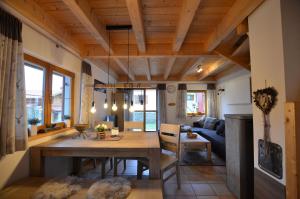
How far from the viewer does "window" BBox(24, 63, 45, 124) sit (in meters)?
2.15

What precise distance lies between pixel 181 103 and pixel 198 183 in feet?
13.5

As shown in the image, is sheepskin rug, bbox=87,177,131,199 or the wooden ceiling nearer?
sheepskin rug, bbox=87,177,131,199

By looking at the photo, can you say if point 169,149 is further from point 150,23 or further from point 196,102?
point 196,102

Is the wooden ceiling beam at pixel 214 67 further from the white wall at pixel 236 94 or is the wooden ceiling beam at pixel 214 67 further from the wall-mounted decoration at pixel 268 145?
the wall-mounted decoration at pixel 268 145

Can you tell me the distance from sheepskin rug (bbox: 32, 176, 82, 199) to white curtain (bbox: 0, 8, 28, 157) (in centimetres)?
50

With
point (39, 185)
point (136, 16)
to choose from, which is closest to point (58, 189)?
point (39, 185)

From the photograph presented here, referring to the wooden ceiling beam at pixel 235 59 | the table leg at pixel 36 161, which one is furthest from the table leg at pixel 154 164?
the wooden ceiling beam at pixel 235 59

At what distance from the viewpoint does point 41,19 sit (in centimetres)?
205

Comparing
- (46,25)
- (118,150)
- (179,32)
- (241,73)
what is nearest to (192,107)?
(241,73)

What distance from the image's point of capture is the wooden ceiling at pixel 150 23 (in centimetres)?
191

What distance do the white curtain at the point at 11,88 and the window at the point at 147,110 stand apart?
532 cm

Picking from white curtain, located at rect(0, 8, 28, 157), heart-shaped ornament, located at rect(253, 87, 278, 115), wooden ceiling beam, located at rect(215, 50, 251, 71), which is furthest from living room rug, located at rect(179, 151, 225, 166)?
white curtain, located at rect(0, 8, 28, 157)

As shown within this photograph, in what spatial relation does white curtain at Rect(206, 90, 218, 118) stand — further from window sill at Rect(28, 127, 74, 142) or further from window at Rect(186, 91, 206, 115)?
window sill at Rect(28, 127, 74, 142)

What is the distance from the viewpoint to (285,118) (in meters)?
1.32
